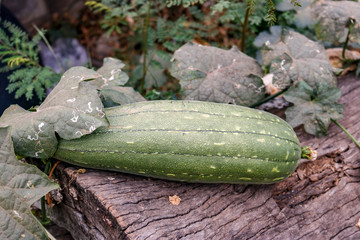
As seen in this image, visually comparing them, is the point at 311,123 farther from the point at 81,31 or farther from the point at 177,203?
the point at 81,31

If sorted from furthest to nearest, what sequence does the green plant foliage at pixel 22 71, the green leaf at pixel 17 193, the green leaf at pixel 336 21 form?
the green leaf at pixel 336 21, the green plant foliage at pixel 22 71, the green leaf at pixel 17 193

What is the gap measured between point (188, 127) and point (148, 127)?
20cm

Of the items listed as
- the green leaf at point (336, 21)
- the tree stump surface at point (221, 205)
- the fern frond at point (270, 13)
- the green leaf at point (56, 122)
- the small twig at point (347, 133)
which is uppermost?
the fern frond at point (270, 13)

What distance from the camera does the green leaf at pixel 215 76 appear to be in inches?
84.0

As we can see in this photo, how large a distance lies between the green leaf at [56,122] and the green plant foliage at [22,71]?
56 cm

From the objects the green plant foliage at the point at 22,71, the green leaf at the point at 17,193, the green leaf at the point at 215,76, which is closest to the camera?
the green leaf at the point at 17,193

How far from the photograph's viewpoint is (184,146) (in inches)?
67.6

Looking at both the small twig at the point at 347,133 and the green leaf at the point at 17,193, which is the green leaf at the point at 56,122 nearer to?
the green leaf at the point at 17,193

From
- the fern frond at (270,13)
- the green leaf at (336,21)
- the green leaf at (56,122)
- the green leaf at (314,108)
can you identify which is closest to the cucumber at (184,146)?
the green leaf at (56,122)

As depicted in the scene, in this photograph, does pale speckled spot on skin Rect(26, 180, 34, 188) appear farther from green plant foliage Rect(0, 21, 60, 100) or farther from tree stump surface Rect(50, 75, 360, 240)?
green plant foliage Rect(0, 21, 60, 100)

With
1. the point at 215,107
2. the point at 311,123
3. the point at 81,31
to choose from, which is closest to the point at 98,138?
the point at 215,107

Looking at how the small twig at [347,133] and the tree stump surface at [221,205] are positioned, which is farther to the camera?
the small twig at [347,133]

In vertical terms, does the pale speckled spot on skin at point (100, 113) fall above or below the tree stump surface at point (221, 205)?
above

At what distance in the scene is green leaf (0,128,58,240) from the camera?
4.81ft
